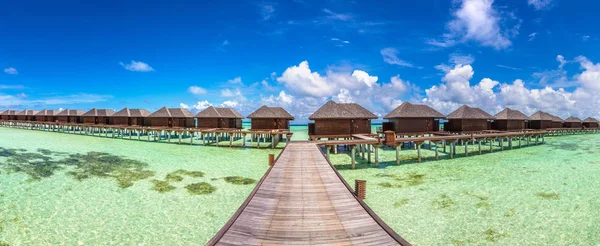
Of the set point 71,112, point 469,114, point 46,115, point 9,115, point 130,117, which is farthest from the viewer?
point 9,115

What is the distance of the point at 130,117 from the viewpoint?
3981 cm

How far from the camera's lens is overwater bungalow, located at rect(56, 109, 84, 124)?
155 feet

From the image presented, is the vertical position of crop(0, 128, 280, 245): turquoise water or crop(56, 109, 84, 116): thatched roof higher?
crop(56, 109, 84, 116): thatched roof

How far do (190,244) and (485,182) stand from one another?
45.9 feet

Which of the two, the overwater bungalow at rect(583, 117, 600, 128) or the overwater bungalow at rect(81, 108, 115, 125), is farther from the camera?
the overwater bungalow at rect(583, 117, 600, 128)

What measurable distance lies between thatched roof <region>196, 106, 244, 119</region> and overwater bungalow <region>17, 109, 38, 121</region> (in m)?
46.6

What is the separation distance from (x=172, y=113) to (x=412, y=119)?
30.5 metres

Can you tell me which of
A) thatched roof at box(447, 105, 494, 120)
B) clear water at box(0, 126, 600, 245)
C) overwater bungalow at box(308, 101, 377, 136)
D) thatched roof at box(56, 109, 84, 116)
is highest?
thatched roof at box(56, 109, 84, 116)

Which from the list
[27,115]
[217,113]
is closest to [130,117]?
[217,113]

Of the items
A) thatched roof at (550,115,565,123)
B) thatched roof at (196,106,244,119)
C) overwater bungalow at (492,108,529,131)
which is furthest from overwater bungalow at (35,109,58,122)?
thatched roof at (550,115,565,123)

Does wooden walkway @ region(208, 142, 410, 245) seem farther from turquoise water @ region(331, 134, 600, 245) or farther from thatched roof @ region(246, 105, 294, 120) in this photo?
thatched roof @ region(246, 105, 294, 120)

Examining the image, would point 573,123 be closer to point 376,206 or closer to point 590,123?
point 590,123

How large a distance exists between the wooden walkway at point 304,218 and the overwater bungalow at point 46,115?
6332 centimetres

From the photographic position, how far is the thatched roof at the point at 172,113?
118 feet
